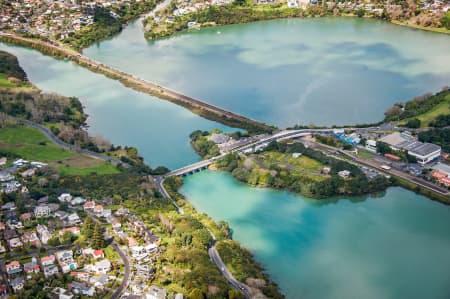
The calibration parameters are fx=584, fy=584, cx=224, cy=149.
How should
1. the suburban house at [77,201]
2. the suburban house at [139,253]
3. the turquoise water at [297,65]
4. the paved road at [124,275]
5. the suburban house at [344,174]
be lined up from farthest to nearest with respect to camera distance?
1. the turquoise water at [297,65]
2. the suburban house at [344,174]
3. the suburban house at [77,201]
4. the suburban house at [139,253]
5. the paved road at [124,275]

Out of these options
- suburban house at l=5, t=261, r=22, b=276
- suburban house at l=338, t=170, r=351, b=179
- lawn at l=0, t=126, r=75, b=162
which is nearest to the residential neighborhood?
suburban house at l=5, t=261, r=22, b=276


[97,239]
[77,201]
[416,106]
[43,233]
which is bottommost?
[77,201]

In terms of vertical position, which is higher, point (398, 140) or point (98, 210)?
point (398, 140)

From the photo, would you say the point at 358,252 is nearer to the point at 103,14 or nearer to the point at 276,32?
the point at 276,32

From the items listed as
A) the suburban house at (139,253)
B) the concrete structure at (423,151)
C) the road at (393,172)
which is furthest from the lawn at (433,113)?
the suburban house at (139,253)

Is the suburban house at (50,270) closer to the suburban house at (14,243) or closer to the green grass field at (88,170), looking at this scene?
the suburban house at (14,243)

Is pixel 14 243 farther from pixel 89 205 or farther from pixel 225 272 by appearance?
pixel 225 272

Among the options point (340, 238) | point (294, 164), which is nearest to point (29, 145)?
point (294, 164)
